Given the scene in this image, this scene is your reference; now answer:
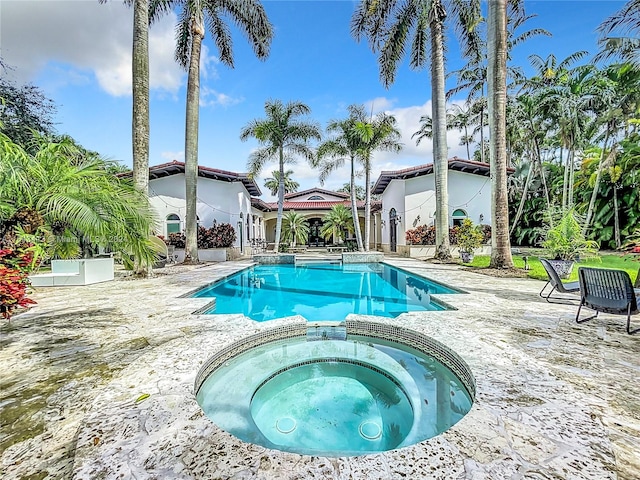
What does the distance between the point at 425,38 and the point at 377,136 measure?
18.4 feet

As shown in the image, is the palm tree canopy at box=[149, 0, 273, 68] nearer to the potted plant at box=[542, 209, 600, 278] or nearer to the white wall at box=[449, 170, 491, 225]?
the white wall at box=[449, 170, 491, 225]

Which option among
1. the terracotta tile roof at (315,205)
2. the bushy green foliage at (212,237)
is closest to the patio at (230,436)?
the bushy green foliage at (212,237)

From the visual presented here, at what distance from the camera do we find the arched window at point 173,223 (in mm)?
19219

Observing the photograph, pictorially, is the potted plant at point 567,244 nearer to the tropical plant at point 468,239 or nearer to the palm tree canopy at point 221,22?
the tropical plant at point 468,239

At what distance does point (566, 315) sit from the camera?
534 cm

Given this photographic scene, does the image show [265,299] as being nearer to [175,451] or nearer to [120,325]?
[120,325]

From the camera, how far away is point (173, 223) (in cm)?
1927

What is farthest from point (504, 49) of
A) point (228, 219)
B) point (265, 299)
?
point (228, 219)

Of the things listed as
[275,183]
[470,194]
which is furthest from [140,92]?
[275,183]

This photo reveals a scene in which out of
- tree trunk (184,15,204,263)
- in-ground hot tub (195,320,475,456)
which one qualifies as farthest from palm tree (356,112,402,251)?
in-ground hot tub (195,320,475,456)

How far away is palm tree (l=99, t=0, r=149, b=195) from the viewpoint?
1038cm

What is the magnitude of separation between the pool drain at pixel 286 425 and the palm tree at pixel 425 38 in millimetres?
13629

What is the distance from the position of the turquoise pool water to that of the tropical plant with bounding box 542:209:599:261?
13.0ft

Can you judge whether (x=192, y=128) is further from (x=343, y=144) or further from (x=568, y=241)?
(x=568, y=241)
